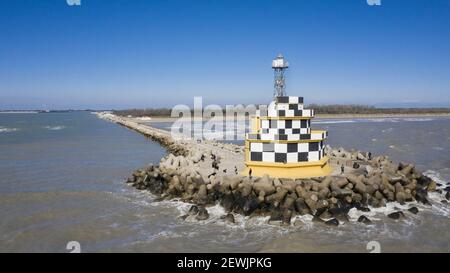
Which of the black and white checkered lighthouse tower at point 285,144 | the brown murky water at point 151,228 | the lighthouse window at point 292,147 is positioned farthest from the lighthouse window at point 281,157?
the brown murky water at point 151,228

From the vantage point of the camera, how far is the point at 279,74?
1145cm

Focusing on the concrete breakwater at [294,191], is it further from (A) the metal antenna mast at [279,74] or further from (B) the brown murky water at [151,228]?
(A) the metal antenna mast at [279,74]

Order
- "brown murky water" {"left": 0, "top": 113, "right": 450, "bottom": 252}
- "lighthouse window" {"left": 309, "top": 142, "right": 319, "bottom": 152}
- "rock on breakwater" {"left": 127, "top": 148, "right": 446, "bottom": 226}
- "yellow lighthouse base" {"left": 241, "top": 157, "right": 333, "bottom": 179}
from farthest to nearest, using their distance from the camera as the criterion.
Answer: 1. "lighthouse window" {"left": 309, "top": 142, "right": 319, "bottom": 152}
2. "yellow lighthouse base" {"left": 241, "top": 157, "right": 333, "bottom": 179}
3. "rock on breakwater" {"left": 127, "top": 148, "right": 446, "bottom": 226}
4. "brown murky water" {"left": 0, "top": 113, "right": 450, "bottom": 252}

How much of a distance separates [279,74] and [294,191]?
11.5 feet

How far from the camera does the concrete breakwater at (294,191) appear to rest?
30.5 ft

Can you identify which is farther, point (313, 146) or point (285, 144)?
point (313, 146)

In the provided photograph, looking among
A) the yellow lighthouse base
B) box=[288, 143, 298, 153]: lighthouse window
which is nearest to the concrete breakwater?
the yellow lighthouse base

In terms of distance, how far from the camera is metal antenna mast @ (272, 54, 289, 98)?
11.1 meters

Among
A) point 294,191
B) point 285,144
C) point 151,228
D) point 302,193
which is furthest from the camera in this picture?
point 285,144

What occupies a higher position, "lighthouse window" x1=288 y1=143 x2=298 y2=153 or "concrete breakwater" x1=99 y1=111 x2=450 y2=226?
"lighthouse window" x1=288 y1=143 x2=298 y2=153

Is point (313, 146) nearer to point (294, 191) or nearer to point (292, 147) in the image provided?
point (292, 147)

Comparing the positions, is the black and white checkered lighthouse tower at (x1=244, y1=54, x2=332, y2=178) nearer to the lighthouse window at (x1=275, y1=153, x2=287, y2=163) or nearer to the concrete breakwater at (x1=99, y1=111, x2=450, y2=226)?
the lighthouse window at (x1=275, y1=153, x2=287, y2=163)

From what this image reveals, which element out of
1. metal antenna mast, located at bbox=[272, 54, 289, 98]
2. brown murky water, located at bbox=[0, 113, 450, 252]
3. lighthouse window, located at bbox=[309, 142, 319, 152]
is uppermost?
metal antenna mast, located at bbox=[272, 54, 289, 98]

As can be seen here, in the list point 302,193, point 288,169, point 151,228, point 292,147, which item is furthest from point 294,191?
point 151,228
